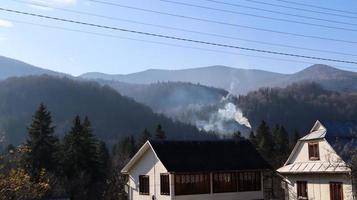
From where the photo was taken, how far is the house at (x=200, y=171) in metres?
38.5

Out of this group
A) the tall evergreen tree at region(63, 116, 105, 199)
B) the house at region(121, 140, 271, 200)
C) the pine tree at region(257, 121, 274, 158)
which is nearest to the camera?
the house at region(121, 140, 271, 200)

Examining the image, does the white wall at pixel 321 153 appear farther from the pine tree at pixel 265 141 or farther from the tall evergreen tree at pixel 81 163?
the pine tree at pixel 265 141

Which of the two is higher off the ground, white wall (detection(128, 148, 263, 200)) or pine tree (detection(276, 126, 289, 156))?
pine tree (detection(276, 126, 289, 156))

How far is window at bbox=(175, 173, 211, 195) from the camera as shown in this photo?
38.3m

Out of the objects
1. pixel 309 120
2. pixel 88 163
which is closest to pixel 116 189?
pixel 88 163

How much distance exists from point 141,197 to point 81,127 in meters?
16.3

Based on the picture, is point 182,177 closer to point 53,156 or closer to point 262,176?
point 262,176

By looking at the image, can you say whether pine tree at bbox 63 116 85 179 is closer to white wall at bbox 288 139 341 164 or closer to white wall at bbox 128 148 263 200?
white wall at bbox 128 148 263 200

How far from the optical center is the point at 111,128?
193m

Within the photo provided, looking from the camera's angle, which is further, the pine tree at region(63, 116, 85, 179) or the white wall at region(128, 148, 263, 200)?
the pine tree at region(63, 116, 85, 179)

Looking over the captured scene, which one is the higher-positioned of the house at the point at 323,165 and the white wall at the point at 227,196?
the house at the point at 323,165

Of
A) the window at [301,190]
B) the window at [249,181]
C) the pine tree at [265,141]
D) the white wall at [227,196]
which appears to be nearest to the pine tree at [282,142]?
the pine tree at [265,141]

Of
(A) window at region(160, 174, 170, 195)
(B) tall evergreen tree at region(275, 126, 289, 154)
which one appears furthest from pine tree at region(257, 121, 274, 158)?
(A) window at region(160, 174, 170, 195)

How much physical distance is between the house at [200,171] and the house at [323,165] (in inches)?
87.2
